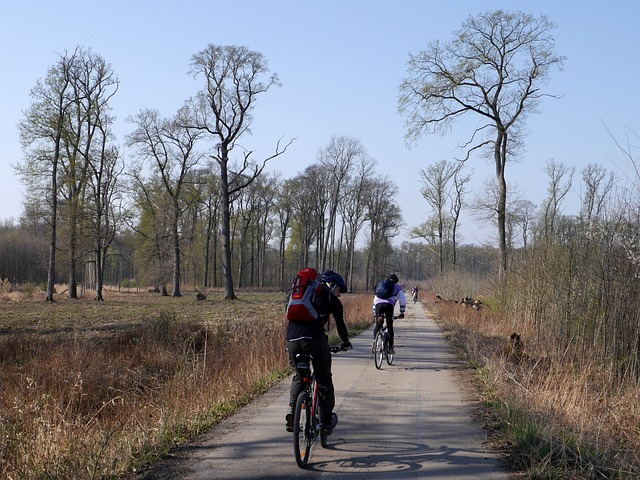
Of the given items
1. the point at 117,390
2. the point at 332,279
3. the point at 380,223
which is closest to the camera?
the point at 332,279

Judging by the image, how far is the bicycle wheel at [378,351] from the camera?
41.2 ft

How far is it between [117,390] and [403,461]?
467 centimetres

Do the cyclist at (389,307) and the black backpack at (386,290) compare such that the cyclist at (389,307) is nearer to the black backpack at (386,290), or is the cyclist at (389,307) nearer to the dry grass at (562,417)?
the black backpack at (386,290)

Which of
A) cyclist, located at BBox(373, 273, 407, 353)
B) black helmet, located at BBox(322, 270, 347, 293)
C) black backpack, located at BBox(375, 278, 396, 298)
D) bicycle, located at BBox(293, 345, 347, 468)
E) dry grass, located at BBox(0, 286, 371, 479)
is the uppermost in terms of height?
black helmet, located at BBox(322, 270, 347, 293)

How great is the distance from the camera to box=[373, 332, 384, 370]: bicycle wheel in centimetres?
1255

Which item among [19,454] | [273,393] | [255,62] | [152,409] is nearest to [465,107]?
[255,62]

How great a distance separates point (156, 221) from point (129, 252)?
115 feet

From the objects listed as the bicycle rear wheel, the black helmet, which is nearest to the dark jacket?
the black helmet

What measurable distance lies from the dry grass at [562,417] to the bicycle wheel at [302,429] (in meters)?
1.98

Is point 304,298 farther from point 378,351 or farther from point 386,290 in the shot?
point 386,290

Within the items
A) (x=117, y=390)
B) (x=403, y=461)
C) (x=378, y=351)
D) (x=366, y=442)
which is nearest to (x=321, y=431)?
(x=366, y=442)

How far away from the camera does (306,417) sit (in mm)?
5977

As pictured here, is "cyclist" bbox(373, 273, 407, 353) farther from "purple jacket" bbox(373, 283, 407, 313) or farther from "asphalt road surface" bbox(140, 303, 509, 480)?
"asphalt road surface" bbox(140, 303, 509, 480)

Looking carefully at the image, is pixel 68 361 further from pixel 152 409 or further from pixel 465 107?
pixel 465 107
